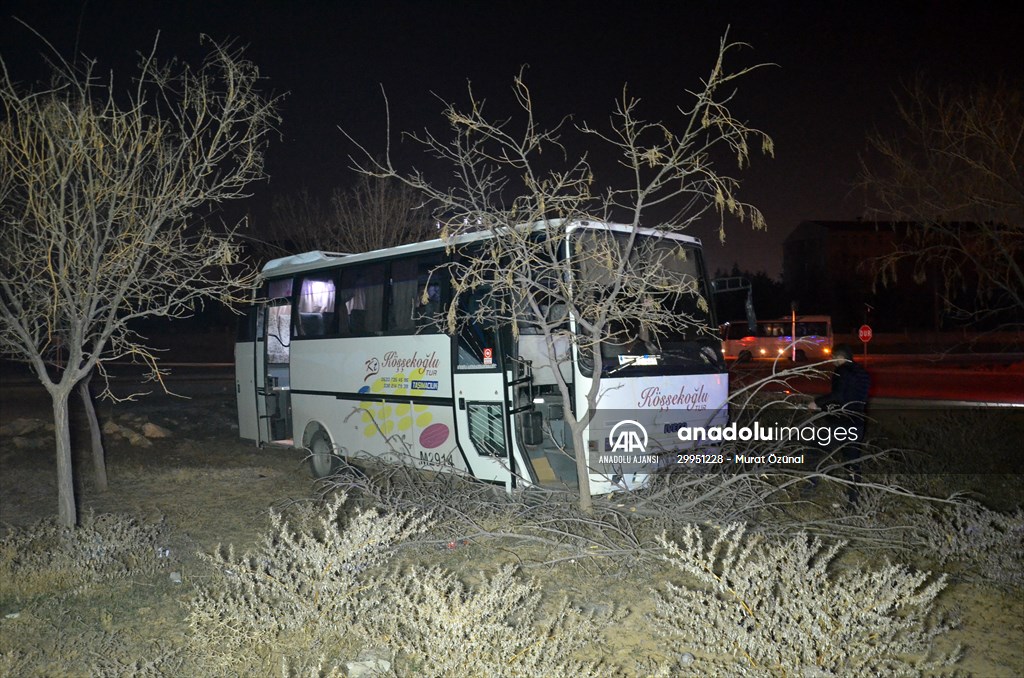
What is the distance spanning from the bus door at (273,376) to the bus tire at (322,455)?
113 cm

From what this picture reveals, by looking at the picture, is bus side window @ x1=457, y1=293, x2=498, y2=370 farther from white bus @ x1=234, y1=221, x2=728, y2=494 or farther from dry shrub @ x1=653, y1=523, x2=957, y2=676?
dry shrub @ x1=653, y1=523, x2=957, y2=676

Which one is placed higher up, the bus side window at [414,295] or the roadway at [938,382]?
the bus side window at [414,295]

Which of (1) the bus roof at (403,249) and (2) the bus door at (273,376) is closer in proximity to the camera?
(1) the bus roof at (403,249)

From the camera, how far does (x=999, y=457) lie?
9727 millimetres

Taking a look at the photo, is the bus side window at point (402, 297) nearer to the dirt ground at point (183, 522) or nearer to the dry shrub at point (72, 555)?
the dirt ground at point (183, 522)

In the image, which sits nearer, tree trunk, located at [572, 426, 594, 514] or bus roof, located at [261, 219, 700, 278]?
tree trunk, located at [572, 426, 594, 514]

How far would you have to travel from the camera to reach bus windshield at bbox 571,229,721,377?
21.6ft

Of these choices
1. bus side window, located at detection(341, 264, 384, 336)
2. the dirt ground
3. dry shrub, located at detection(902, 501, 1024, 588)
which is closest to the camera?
the dirt ground

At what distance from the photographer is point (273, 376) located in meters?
12.3

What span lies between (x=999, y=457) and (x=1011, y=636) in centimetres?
588

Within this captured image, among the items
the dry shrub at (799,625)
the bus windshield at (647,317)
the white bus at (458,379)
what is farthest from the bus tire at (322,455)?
the dry shrub at (799,625)

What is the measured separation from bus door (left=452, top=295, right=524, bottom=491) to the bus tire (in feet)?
9.96

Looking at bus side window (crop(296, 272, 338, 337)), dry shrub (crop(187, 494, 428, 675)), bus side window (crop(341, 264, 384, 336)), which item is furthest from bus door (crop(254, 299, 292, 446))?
dry shrub (crop(187, 494, 428, 675))

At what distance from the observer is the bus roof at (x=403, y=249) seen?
22.8ft
